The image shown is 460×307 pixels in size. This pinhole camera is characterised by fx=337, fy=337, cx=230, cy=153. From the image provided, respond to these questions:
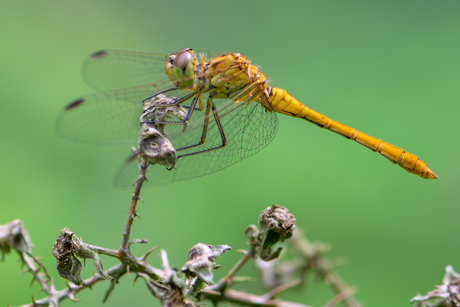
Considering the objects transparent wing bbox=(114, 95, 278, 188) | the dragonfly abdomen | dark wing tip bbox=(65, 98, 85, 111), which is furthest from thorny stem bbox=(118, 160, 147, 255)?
the dragonfly abdomen

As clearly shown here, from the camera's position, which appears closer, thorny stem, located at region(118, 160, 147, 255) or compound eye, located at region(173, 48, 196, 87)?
thorny stem, located at region(118, 160, 147, 255)

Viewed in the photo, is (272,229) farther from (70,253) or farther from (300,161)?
(300,161)

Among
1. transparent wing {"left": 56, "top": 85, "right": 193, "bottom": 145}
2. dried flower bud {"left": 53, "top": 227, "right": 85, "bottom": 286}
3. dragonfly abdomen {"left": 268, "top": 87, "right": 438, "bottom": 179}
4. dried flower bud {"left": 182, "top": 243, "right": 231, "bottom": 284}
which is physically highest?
dragonfly abdomen {"left": 268, "top": 87, "right": 438, "bottom": 179}

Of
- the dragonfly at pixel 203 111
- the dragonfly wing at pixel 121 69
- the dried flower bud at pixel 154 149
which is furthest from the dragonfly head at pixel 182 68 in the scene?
the dried flower bud at pixel 154 149

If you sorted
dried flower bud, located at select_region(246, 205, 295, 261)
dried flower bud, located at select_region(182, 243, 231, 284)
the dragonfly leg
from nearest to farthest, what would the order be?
→ dried flower bud, located at select_region(182, 243, 231, 284)
dried flower bud, located at select_region(246, 205, 295, 261)
the dragonfly leg

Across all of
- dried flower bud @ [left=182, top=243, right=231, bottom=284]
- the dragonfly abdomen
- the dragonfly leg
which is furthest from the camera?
the dragonfly abdomen

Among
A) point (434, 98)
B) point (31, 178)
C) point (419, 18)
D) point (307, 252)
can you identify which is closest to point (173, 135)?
point (307, 252)

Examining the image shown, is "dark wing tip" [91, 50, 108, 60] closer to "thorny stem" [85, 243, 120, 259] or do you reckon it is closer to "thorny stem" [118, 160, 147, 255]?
"thorny stem" [118, 160, 147, 255]
